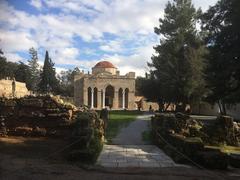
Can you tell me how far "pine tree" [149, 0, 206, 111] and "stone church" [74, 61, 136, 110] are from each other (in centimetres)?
2097

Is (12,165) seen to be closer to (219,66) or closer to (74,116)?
(74,116)

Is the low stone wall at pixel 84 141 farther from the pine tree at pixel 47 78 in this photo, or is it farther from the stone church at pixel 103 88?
the pine tree at pixel 47 78

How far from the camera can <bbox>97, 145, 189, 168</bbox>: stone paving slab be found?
476 inches

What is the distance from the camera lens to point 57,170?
401 inches

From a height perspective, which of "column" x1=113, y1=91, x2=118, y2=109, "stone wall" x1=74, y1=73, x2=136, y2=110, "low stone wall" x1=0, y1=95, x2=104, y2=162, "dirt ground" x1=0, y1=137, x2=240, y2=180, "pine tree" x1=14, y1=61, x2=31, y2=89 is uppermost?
"pine tree" x1=14, y1=61, x2=31, y2=89

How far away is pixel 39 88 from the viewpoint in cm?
8194

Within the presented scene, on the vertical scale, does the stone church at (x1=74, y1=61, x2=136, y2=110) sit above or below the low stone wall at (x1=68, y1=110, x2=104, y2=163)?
above

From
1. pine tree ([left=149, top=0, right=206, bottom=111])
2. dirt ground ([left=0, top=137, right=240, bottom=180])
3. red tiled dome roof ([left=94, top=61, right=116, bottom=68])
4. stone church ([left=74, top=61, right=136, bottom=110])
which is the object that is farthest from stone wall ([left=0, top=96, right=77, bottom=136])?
red tiled dome roof ([left=94, top=61, right=116, bottom=68])

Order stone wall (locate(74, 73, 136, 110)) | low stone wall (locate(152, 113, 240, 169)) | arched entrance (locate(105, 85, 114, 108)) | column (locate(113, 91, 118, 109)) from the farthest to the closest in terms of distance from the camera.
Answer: arched entrance (locate(105, 85, 114, 108)) < column (locate(113, 91, 118, 109)) < stone wall (locate(74, 73, 136, 110)) < low stone wall (locate(152, 113, 240, 169))

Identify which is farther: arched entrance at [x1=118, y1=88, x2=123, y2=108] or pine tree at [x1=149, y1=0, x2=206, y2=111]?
arched entrance at [x1=118, y1=88, x2=123, y2=108]

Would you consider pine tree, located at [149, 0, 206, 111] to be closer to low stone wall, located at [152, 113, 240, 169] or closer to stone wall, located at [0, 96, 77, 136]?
low stone wall, located at [152, 113, 240, 169]

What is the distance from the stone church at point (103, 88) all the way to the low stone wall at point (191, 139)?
5145 centimetres

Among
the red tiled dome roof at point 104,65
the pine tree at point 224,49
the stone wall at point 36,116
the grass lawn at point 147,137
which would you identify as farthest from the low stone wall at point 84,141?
the red tiled dome roof at point 104,65

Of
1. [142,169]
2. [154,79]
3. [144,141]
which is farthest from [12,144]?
[154,79]
